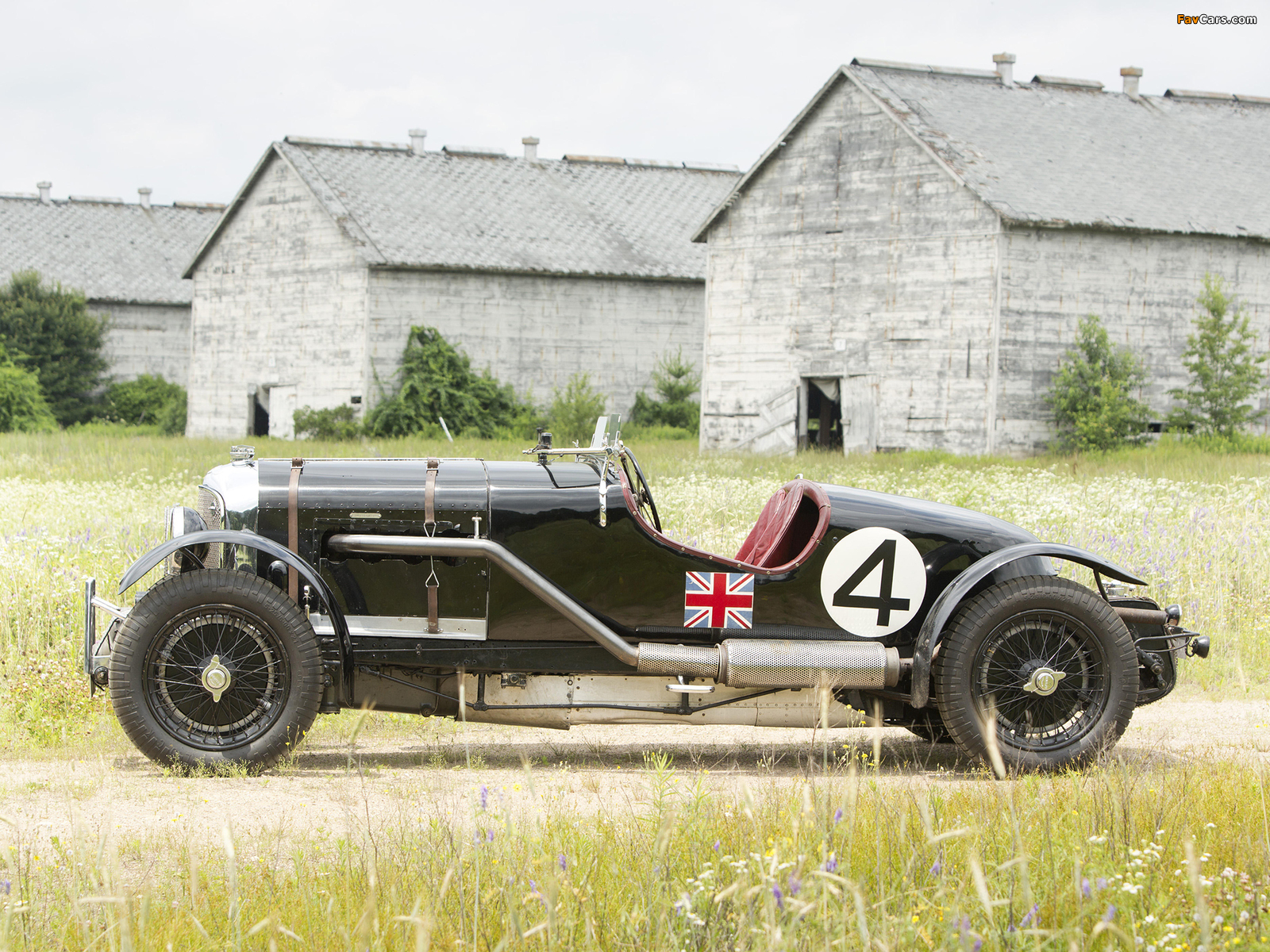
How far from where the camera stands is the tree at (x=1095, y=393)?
2417cm

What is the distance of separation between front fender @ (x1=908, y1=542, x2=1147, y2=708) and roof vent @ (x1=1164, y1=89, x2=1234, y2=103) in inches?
1195

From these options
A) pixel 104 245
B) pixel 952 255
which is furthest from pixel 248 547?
pixel 104 245

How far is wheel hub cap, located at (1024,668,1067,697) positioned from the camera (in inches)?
216

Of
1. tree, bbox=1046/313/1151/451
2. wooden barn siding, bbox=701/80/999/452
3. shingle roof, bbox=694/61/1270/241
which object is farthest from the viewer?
shingle roof, bbox=694/61/1270/241

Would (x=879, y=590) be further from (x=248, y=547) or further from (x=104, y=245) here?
(x=104, y=245)

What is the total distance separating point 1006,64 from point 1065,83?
171cm

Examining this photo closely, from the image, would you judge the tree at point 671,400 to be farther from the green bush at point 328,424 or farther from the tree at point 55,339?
the tree at point 55,339

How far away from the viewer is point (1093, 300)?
25109mm

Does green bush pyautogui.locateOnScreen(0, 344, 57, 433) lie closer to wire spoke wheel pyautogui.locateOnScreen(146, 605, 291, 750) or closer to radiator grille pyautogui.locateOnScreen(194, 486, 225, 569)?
radiator grille pyautogui.locateOnScreen(194, 486, 225, 569)

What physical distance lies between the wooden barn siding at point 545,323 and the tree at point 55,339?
16611mm

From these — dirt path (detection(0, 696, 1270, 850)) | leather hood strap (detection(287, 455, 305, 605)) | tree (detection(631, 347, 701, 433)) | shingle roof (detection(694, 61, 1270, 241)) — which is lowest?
dirt path (detection(0, 696, 1270, 850))

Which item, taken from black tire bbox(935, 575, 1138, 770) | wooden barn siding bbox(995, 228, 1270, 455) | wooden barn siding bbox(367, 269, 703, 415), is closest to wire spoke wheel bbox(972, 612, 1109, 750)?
black tire bbox(935, 575, 1138, 770)

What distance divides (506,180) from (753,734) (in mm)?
33282

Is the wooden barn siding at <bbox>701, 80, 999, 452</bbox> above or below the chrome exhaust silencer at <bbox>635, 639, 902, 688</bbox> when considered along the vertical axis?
above
